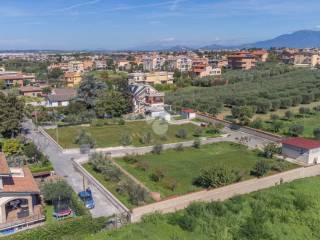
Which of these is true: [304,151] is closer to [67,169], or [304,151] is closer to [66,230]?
[67,169]

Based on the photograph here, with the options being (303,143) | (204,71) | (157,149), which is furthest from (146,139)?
(204,71)

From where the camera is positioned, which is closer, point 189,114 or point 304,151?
point 304,151

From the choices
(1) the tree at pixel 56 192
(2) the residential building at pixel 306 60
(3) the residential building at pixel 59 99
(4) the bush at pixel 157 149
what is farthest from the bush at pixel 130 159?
(2) the residential building at pixel 306 60

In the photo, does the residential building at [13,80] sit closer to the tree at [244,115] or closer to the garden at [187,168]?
→ the tree at [244,115]

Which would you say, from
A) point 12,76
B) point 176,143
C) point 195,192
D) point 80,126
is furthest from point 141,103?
point 12,76

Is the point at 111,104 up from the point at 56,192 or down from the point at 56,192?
up

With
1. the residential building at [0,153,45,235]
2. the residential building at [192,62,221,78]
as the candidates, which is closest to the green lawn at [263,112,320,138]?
the residential building at [0,153,45,235]
